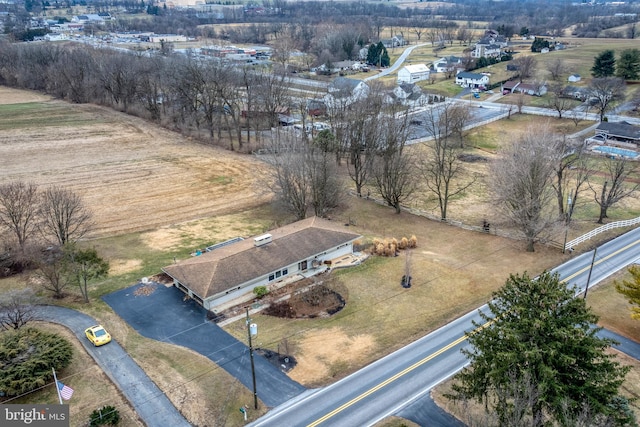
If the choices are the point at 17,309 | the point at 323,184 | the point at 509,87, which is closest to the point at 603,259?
the point at 323,184

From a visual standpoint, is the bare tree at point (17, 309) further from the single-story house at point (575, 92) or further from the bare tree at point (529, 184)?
the single-story house at point (575, 92)

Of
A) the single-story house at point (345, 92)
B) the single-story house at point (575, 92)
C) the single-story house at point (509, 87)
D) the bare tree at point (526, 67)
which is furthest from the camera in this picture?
the bare tree at point (526, 67)

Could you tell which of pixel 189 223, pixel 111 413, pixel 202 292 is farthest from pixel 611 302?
pixel 189 223

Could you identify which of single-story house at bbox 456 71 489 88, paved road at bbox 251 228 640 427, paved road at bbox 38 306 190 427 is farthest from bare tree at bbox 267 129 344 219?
single-story house at bbox 456 71 489 88

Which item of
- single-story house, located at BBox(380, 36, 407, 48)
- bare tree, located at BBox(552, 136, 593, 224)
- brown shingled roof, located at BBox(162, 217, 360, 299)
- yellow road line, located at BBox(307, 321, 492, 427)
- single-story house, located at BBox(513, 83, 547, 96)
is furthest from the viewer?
single-story house, located at BBox(380, 36, 407, 48)

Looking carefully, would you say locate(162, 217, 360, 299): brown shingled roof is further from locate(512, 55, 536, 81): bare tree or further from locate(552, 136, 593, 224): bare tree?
locate(512, 55, 536, 81): bare tree

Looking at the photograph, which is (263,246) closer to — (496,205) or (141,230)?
(141,230)

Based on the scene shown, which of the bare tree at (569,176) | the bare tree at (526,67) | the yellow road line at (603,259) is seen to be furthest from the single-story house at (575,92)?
the yellow road line at (603,259)
